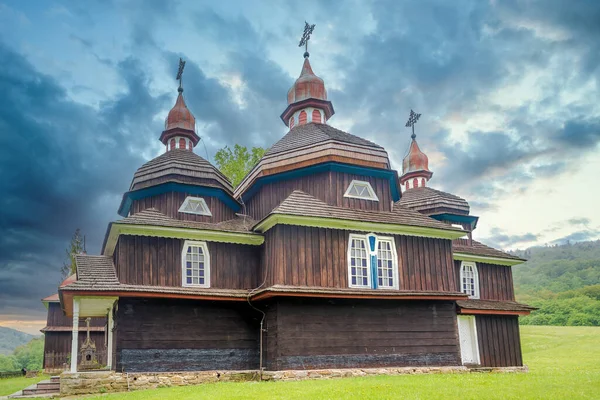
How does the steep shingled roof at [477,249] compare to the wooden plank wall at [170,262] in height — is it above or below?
above

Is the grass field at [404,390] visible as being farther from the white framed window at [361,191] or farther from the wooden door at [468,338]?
the wooden door at [468,338]

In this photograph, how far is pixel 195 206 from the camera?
2322 centimetres

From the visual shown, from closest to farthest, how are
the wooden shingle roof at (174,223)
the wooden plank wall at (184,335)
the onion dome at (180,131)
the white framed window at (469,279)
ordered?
the wooden plank wall at (184,335)
the wooden shingle roof at (174,223)
the white framed window at (469,279)
the onion dome at (180,131)

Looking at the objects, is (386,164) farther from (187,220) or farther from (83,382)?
(83,382)

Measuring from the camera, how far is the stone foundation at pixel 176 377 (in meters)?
17.3

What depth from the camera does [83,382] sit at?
17.4 meters

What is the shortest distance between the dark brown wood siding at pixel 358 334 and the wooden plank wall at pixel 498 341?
4.00 m

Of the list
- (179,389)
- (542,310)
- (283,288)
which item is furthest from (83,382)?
(542,310)

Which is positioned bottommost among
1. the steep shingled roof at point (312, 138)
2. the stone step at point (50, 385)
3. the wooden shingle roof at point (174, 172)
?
the stone step at point (50, 385)

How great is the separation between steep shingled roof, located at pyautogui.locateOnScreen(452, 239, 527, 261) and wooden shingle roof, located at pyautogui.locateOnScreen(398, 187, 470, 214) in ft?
7.76

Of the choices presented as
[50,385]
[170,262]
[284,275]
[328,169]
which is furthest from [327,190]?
[50,385]

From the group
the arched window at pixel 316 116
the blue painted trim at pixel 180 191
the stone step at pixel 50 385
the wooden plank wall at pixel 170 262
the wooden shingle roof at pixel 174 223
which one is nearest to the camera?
the stone step at pixel 50 385

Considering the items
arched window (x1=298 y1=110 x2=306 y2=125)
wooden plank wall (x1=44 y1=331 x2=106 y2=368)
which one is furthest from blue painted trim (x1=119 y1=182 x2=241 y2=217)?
wooden plank wall (x1=44 y1=331 x2=106 y2=368)

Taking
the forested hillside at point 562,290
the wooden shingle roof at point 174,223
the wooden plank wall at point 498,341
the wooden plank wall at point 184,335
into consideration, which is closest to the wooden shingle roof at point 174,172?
the wooden shingle roof at point 174,223
